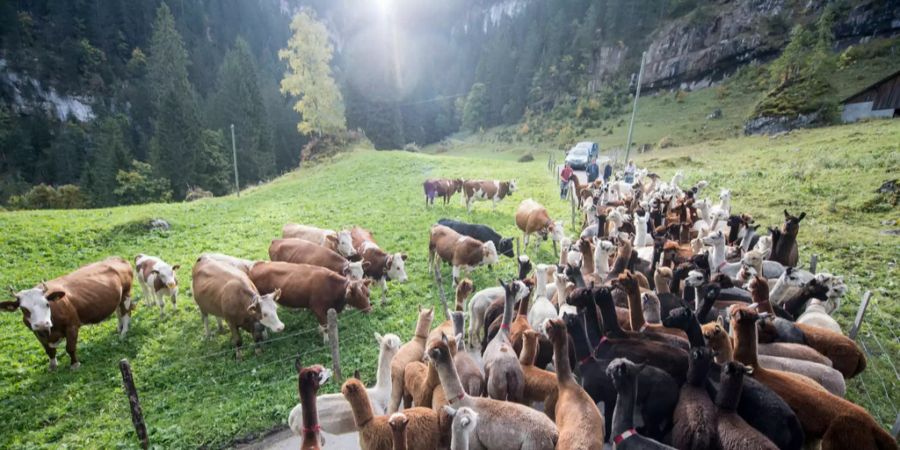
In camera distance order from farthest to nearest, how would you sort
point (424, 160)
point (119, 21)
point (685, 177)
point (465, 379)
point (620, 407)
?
point (119, 21) → point (424, 160) → point (685, 177) → point (465, 379) → point (620, 407)

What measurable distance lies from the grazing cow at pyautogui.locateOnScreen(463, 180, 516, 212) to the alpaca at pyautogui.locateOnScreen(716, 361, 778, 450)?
617 inches

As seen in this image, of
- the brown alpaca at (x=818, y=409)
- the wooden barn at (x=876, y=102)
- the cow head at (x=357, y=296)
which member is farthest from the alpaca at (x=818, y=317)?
the wooden barn at (x=876, y=102)

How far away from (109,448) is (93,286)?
4132mm

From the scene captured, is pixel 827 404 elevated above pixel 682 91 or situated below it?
below

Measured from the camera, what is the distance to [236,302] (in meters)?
7.57

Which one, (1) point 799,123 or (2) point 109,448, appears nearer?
(2) point 109,448

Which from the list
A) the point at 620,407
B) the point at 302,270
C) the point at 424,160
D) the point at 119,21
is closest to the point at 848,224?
the point at 620,407

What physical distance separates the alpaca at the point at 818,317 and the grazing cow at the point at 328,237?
9.08m

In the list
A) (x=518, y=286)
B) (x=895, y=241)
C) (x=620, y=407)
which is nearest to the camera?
(x=620, y=407)

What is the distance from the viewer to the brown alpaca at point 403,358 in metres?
5.36

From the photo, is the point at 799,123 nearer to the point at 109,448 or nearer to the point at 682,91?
the point at 682,91

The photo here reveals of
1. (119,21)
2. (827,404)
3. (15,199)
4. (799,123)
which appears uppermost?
(119,21)

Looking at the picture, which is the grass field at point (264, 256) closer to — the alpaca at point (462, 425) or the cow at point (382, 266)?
the cow at point (382, 266)

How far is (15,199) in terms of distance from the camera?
1214 inches
